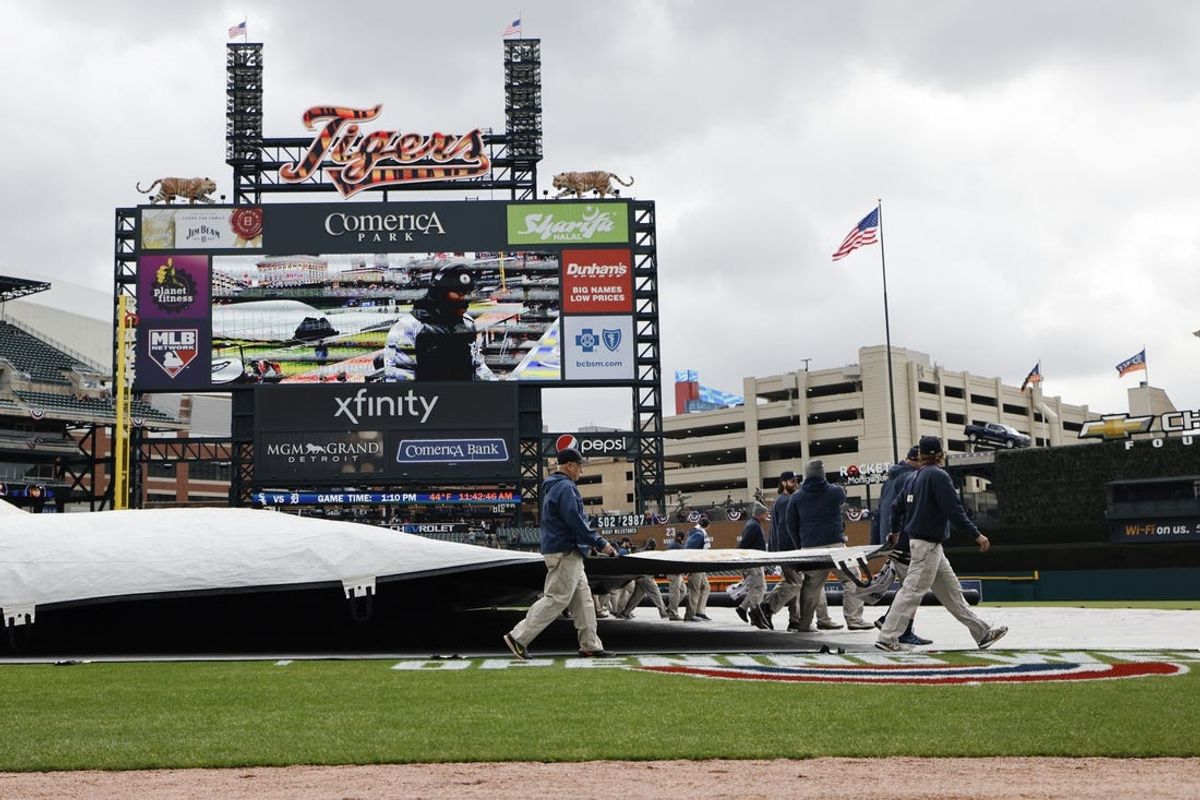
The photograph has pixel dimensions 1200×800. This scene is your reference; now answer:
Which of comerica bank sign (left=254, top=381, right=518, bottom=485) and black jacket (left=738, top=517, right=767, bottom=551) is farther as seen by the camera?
comerica bank sign (left=254, top=381, right=518, bottom=485)

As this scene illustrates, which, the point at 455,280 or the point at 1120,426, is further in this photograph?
the point at 455,280

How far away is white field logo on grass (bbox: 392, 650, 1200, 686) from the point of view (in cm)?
820

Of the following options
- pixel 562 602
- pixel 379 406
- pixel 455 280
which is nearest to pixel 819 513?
pixel 562 602

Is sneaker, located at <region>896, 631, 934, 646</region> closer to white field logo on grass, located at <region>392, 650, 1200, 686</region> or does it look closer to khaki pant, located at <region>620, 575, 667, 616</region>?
white field logo on grass, located at <region>392, 650, 1200, 686</region>

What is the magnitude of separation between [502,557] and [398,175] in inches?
1698

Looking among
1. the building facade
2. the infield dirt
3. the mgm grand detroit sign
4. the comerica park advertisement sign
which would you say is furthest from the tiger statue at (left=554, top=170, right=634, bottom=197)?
the infield dirt

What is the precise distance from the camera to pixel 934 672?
8617 mm

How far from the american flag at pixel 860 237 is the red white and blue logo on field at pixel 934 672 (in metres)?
33.9

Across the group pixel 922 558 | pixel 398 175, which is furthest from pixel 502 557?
pixel 398 175

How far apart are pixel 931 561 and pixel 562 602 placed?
310cm

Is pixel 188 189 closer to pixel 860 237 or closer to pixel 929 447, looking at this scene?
pixel 860 237

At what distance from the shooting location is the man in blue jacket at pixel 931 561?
10.4m

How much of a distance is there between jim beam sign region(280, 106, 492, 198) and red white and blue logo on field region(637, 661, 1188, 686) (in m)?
45.3

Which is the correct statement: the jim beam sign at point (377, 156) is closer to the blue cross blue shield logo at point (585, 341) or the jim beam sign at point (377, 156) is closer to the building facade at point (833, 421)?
the blue cross blue shield logo at point (585, 341)
